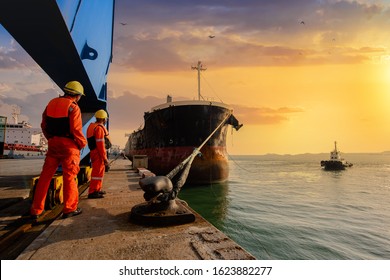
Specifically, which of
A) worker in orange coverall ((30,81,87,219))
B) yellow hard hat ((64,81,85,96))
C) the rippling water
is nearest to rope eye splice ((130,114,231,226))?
worker in orange coverall ((30,81,87,219))

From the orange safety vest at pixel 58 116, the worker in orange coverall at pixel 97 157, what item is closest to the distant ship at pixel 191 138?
the worker in orange coverall at pixel 97 157

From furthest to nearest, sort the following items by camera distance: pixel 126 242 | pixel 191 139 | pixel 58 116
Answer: pixel 191 139 < pixel 58 116 < pixel 126 242

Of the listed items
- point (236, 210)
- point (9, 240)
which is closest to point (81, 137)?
point (9, 240)

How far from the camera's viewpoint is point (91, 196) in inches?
170

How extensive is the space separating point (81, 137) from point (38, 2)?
159 centimetres

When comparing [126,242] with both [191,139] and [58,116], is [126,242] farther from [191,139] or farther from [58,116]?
[191,139]

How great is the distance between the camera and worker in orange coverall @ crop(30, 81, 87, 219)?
3.02 meters

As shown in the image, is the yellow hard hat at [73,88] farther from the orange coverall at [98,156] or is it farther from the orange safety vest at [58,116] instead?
the orange coverall at [98,156]

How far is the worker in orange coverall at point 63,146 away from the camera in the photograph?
A: 119 inches

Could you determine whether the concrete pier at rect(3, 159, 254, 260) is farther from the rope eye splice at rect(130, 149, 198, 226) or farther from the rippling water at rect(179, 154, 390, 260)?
the rippling water at rect(179, 154, 390, 260)

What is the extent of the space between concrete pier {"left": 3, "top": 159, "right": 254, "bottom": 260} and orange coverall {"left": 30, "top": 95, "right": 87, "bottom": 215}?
0.43m

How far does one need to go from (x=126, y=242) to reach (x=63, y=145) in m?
1.66

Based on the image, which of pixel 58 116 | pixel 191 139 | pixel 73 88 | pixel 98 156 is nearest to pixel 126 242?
pixel 58 116

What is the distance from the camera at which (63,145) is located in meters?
3.05
